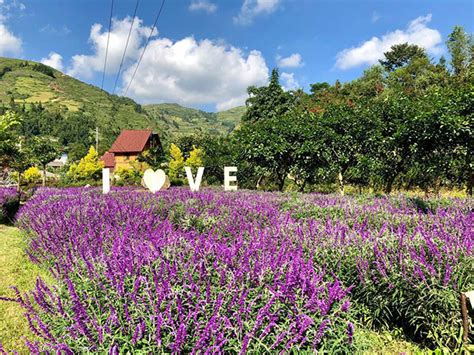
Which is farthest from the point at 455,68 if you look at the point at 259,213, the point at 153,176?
the point at 259,213

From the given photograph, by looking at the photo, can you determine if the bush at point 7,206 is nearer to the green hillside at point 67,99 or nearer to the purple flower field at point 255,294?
the purple flower field at point 255,294

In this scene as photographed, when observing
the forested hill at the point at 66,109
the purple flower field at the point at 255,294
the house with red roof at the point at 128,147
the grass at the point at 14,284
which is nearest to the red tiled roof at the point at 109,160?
the house with red roof at the point at 128,147

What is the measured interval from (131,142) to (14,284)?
2203 inches

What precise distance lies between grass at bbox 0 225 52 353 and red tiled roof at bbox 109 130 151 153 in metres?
50.2

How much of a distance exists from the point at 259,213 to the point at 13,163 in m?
17.7

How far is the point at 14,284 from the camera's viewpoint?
4.28 metres

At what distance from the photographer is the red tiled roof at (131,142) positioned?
185ft

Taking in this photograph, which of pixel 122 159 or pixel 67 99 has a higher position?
pixel 67 99

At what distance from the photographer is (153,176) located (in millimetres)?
12766

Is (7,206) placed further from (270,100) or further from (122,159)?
(122,159)

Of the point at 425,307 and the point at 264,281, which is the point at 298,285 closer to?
the point at 264,281

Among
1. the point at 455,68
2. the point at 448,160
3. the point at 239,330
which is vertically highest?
the point at 455,68

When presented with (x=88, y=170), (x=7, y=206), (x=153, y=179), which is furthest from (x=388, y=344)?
(x=88, y=170)

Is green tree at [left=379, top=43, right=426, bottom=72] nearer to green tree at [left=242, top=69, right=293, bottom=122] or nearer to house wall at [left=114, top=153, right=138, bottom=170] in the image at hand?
green tree at [left=242, top=69, right=293, bottom=122]
